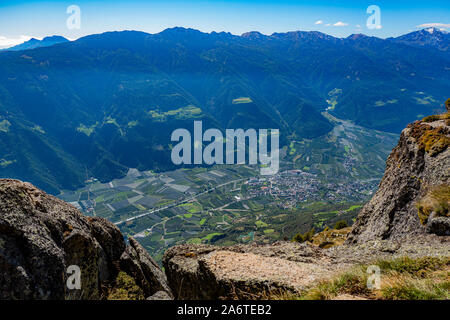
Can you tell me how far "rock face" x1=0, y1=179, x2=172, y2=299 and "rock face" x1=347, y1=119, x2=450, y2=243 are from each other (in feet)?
52.7

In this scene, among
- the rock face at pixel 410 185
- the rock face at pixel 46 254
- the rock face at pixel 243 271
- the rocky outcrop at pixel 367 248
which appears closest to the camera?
the rock face at pixel 46 254

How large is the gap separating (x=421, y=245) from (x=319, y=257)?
5.30 meters

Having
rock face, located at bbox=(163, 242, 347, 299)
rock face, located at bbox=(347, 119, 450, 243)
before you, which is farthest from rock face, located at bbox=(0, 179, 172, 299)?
rock face, located at bbox=(347, 119, 450, 243)

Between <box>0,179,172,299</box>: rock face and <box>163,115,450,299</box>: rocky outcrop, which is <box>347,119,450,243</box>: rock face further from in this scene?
<box>0,179,172,299</box>: rock face

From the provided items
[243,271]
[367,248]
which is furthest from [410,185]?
[243,271]

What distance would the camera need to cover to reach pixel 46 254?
29.2 feet

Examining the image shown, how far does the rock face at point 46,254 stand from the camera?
319 inches

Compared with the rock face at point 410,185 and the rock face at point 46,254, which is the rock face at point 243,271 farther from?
the rock face at point 410,185

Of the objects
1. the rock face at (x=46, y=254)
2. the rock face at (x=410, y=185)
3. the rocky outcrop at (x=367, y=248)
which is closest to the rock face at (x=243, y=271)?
the rocky outcrop at (x=367, y=248)

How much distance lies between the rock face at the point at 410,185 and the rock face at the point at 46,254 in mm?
16068

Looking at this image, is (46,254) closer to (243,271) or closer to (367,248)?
(243,271)

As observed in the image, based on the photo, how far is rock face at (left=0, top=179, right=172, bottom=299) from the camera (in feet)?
26.6
